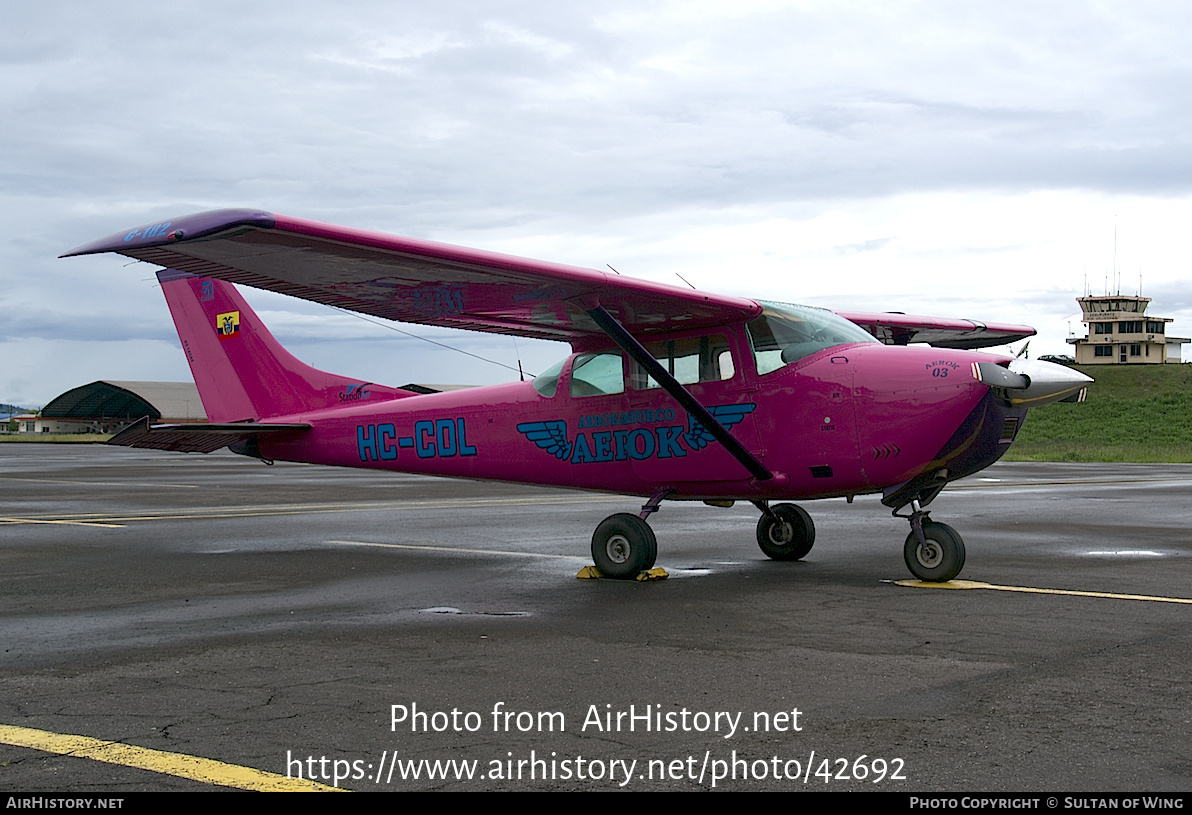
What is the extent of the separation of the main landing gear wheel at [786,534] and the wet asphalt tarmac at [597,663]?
0.33m

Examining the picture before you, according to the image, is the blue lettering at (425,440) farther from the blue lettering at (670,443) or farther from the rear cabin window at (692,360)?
the blue lettering at (670,443)

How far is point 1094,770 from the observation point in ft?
12.7

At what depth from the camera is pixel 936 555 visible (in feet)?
29.4

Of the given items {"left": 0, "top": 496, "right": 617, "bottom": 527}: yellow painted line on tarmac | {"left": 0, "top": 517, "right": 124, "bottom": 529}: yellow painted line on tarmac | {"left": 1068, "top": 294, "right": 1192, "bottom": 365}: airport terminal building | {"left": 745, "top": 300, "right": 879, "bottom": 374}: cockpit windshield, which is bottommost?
{"left": 0, "top": 496, "right": 617, "bottom": 527}: yellow painted line on tarmac

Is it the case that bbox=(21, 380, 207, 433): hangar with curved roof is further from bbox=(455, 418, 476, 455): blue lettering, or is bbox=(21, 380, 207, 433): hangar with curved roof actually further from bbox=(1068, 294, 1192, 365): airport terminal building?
bbox=(455, 418, 476, 455): blue lettering

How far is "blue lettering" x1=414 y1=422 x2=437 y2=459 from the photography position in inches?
458

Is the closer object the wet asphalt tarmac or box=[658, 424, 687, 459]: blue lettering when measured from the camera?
the wet asphalt tarmac

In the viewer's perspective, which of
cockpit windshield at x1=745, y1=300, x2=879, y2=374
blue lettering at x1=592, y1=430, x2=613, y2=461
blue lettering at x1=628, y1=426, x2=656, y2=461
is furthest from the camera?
blue lettering at x1=592, y1=430, x2=613, y2=461

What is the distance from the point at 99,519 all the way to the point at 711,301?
10711 mm

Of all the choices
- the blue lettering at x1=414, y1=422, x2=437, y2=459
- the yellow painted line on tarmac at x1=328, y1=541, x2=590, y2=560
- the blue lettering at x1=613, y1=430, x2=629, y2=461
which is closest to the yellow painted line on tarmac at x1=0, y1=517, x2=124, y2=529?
the yellow painted line on tarmac at x1=328, y1=541, x2=590, y2=560

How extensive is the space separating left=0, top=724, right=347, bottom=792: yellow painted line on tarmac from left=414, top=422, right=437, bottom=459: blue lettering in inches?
281

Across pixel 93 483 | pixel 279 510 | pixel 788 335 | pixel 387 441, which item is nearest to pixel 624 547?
pixel 788 335

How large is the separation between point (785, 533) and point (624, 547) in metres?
2.08

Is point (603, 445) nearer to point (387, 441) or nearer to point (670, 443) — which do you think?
point (670, 443)
